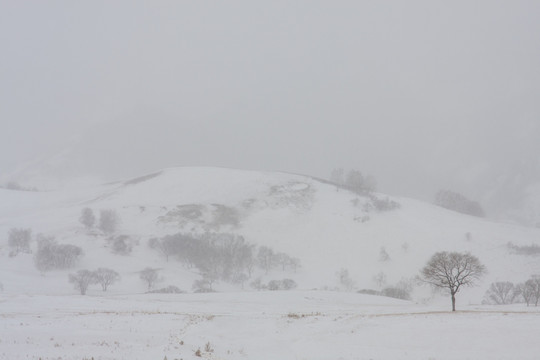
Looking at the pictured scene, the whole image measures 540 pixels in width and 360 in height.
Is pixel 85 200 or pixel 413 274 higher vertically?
pixel 85 200

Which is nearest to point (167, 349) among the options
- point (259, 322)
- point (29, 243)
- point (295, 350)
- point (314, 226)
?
point (295, 350)

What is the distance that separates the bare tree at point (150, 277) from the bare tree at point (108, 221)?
37402mm

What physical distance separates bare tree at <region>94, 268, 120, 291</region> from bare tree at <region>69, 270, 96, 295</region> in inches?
45.4

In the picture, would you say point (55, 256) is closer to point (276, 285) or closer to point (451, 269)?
point (276, 285)

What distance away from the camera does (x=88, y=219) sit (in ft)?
422

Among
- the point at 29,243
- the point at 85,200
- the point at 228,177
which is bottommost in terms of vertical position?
the point at 29,243

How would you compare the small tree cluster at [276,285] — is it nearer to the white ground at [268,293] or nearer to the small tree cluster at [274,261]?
the white ground at [268,293]

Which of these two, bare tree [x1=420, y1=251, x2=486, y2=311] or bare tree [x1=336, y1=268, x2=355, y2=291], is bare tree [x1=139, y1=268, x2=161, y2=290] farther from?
bare tree [x1=420, y1=251, x2=486, y2=311]

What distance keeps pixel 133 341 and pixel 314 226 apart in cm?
12637

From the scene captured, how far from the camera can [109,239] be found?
121 meters

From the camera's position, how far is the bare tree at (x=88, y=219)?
421 ft

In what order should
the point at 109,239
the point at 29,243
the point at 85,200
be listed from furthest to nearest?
1. the point at 85,200
2. the point at 109,239
3. the point at 29,243

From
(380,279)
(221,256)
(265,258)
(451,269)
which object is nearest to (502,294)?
(380,279)

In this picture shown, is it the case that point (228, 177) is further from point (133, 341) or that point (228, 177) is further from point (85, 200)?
point (133, 341)
